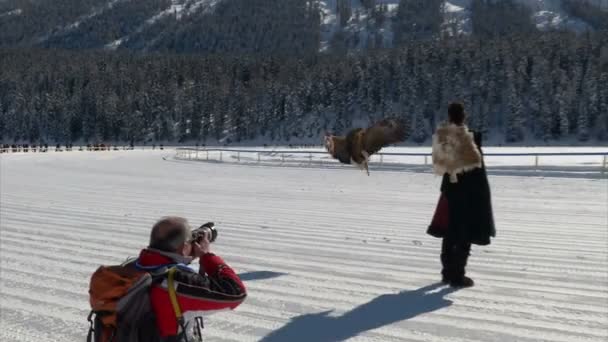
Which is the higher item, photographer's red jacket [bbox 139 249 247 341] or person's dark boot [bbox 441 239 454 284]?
photographer's red jacket [bbox 139 249 247 341]

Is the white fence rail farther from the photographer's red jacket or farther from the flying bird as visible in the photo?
the photographer's red jacket

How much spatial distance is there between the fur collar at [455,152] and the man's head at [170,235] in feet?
10.9

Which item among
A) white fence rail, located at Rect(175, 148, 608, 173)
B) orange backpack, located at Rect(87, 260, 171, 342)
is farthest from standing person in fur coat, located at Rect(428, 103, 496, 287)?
white fence rail, located at Rect(175, 148, 608, 173)

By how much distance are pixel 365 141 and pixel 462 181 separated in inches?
72.9

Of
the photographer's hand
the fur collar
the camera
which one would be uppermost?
the fur collar

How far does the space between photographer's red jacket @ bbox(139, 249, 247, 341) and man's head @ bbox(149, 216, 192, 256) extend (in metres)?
0.04

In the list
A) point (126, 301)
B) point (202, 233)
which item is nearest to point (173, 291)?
point (126, 301)

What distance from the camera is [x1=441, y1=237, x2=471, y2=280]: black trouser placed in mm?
5802

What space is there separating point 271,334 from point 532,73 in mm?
116212

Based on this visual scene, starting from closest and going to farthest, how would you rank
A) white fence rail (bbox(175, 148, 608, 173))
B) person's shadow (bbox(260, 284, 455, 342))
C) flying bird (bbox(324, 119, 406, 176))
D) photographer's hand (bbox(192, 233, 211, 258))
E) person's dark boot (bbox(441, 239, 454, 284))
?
photographer's hand (bbox(192, 233, 211, 258))
person's shadow (bbox(260, 284, 455, 342))
person's dark boot (bbox(441, 239, 454, 284))
flying bird (bbox(324, 119, 406, 176))
white fence rail (bbox(175, 148, 608, 173))

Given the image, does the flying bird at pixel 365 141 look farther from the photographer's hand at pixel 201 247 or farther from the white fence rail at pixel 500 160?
the white fence rail at pixel 500 160

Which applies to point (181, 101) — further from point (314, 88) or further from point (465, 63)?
point (465, 63)

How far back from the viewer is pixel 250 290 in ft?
19.3

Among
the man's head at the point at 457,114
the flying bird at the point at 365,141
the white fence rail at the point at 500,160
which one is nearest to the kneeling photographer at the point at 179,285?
the man's head at the point at 457,114
